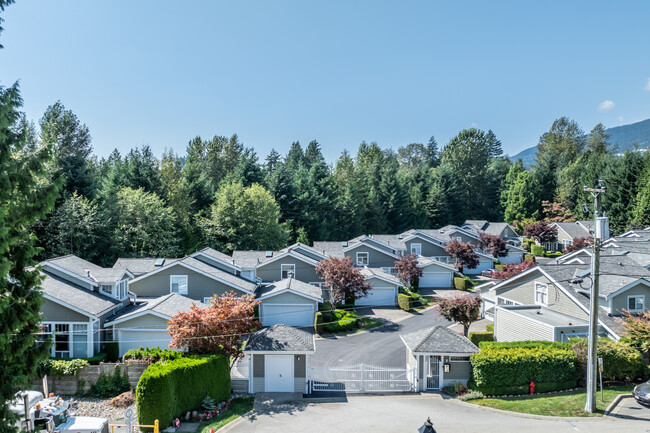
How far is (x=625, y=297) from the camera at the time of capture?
1048 inches

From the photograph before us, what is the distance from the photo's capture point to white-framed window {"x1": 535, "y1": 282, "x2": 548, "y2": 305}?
1179 inches

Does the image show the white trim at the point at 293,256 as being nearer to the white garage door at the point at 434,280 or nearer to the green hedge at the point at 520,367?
the white garage door at the point at 434,280

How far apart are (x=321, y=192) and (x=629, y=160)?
51.2 m

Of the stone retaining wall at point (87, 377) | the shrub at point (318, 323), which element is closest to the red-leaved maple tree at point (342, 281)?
the shrub at point (318, 323)

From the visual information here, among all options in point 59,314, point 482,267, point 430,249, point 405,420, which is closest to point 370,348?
point 405,420

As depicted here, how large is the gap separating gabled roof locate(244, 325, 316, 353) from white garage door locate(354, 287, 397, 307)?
20.6 meters

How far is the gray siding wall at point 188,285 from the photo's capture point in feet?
116

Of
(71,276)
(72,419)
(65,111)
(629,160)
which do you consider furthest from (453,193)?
(72,419)

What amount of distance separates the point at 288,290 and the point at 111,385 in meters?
15.7

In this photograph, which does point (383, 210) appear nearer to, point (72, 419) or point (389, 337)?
point (389, 337)

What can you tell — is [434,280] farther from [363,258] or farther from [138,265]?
[138,265]

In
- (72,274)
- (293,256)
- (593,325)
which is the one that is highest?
(293,256)

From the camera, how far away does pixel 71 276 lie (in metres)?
28.0

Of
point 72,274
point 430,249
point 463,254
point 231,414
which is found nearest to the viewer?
point 231,414
